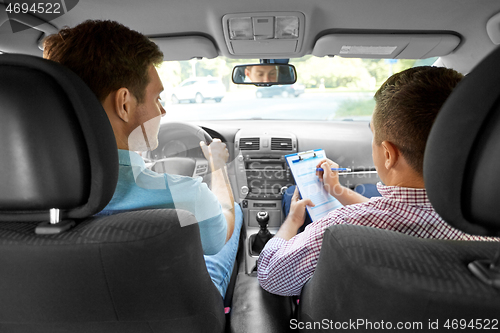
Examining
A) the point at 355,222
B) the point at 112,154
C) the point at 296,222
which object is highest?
the point at 112,154

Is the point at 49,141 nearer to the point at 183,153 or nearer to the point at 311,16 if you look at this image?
the point at 183,153

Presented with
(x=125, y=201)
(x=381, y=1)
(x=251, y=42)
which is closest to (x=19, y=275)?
(x=125, y=201)

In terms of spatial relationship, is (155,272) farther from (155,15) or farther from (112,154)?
(155,15)

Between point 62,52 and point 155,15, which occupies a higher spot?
point 155,15

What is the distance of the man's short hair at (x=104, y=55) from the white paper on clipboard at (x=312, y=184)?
4.30ft

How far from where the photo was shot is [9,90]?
770 millimetres

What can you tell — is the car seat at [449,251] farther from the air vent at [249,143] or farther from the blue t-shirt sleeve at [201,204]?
the air vent at [249,143]

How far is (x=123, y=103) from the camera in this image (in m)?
1.20

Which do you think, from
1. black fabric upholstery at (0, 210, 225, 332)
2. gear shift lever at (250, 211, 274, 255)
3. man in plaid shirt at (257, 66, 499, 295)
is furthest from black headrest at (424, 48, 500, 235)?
gear shift lever at (250, 211, 274, 255)

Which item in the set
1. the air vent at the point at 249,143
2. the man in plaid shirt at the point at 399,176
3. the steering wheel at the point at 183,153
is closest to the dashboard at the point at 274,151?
the air vent at the point at 249,143

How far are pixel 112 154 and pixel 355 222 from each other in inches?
32.9

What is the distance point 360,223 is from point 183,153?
5.09 ft

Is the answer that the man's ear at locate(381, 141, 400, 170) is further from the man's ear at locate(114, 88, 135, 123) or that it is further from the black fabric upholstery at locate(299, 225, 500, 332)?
the man's ear at locate(114, 88, 135, 123)

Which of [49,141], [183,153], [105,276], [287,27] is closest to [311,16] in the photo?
[287,27]
